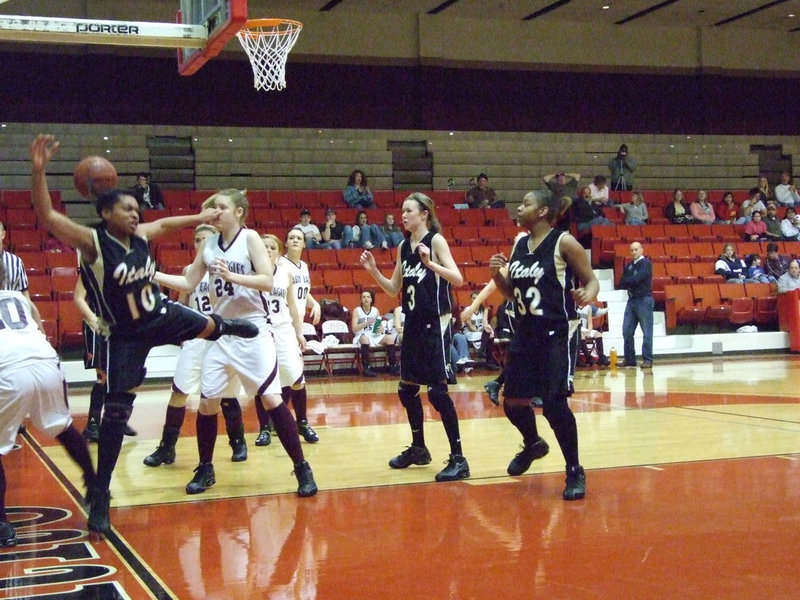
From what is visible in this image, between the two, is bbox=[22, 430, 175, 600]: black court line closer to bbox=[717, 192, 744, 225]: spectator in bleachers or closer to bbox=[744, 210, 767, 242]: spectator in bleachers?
bbox=[744, 210, 767, 242]: spectator in bleachers

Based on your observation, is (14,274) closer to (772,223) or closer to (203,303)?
(203,303)

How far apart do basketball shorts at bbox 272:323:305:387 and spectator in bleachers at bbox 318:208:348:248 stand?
369 inches

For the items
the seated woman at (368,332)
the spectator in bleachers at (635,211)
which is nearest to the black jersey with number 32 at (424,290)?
the seated woman at (368,332)

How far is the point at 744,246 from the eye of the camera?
18.6 metres

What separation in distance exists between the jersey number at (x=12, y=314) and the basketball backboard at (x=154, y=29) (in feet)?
11.1

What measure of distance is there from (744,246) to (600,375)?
711cm

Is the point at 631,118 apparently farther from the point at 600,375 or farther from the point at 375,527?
the point at 375,527

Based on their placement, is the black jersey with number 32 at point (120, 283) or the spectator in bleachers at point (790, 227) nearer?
the black jersey with number 32 at point (120, 283)

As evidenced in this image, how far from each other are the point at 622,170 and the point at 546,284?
16623mm

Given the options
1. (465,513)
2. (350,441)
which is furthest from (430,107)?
(465,513)

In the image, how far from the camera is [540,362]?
17.2 ft

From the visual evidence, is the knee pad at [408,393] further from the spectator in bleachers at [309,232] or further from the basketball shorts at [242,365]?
the spectator in bleachers at [309,232]

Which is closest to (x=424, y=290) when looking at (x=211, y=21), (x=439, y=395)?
(x=439, y=395)

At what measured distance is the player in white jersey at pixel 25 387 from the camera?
4.50m
